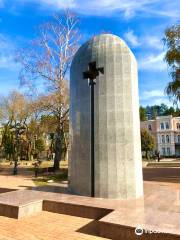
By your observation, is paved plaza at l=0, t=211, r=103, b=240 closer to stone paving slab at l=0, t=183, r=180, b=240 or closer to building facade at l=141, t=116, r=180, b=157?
stone paving slab at l=0, t=183, r=180, b=240

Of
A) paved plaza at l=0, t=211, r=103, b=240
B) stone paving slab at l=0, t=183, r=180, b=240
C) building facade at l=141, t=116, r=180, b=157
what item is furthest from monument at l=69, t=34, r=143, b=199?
building facade at l=141, t=116, r=180, b=157

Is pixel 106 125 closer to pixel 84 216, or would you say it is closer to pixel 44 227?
pixel 84 216

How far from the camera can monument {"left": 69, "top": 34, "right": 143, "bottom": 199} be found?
358 inches

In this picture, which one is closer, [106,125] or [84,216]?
[84,216]

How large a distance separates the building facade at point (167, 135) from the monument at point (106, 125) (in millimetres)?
59678

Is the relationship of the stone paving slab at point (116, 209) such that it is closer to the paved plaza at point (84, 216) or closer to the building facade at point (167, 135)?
the paved plaza at point (84, 216)

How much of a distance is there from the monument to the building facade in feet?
196

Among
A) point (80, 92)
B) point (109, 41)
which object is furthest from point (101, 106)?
point (109, 41)

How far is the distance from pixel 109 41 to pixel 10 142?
42.9 metres

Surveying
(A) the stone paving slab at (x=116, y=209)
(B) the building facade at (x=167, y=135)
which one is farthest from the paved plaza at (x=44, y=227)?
(B) the building facade at (x=167, y=135)

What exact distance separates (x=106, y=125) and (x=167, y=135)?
201 ft

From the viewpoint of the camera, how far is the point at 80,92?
10086mm

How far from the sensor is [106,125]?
367 inches

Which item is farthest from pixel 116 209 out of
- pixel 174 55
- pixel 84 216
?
pixel 174 55
